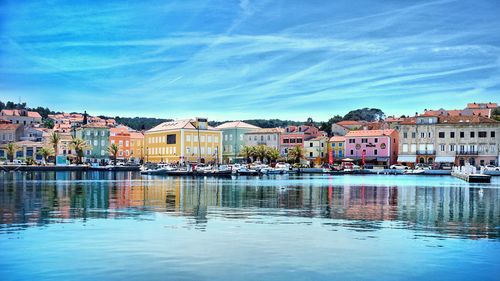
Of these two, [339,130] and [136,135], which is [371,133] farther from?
[136,135]

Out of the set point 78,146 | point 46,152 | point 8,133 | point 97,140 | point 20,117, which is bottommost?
point 46,152

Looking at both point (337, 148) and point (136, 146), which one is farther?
point (136, 146)

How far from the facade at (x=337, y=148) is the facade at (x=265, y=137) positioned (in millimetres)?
13935

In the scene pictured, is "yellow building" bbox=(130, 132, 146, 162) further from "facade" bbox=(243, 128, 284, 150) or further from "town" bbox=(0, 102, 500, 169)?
"facade" bbox=(243, 128, 284, 150)

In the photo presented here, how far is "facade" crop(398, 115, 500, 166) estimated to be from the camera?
375 ft

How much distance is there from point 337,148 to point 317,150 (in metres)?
5.74

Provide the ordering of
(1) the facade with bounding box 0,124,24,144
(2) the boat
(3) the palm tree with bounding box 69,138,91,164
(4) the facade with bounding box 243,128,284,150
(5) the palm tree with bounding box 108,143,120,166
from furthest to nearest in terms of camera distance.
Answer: (1) the facade with bounding box 0,124,24,144 < (5) the palm tree with bounding box 108,143,120,166 < (4) the facade with bounding box 243,128,284,150 < (3) the palm tree with bounding box 69,138,91,164 < (2) the boat

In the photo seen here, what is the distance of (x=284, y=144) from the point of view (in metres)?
145

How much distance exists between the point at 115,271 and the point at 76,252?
11.1ft

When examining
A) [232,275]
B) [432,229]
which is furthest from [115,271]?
[432,229]

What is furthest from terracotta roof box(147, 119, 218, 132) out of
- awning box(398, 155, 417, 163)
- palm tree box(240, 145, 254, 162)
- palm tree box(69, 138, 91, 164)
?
awning box(398, 155, 417, 163)

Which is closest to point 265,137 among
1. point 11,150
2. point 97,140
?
point 97,140

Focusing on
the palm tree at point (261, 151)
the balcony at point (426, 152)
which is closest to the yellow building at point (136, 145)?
the palm tree at point (261, 151)

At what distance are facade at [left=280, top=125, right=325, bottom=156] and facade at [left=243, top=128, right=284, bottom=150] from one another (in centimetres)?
125
